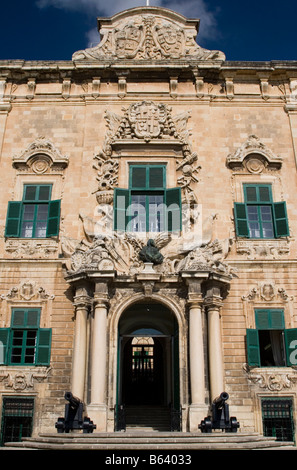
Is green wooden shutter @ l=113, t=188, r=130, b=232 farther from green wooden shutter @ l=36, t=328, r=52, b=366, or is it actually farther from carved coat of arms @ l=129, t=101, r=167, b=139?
green wooden shutter @ l=36, t=328, r=52, b=366

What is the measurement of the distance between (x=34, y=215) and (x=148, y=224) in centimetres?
391

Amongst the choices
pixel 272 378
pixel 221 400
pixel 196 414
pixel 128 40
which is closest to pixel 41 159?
pixel 128 40

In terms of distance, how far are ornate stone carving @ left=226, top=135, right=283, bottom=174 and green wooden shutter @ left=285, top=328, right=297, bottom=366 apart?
5.67 meters

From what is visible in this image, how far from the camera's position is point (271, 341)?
48.5 feet

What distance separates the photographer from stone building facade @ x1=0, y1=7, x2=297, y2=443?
45.7ft

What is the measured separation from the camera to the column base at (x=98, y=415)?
12898 mm

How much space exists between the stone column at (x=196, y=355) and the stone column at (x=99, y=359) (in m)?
2.49

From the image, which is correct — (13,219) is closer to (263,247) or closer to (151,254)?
(151,254)

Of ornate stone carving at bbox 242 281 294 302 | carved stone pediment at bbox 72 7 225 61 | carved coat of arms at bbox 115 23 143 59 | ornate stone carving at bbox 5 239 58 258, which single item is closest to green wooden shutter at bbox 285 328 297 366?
ornate stone carving at bbox 242 281 294 302

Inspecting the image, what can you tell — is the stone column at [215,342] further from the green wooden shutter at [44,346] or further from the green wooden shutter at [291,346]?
the green wooden shutter at [44,346]

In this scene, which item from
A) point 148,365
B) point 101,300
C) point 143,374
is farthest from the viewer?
point 148,365

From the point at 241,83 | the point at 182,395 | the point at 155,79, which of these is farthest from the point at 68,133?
the point at 182,395

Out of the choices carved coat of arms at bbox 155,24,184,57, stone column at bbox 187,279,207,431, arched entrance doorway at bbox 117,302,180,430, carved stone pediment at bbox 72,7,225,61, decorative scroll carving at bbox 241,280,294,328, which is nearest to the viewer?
stone column at bbox 187,279,207,431
